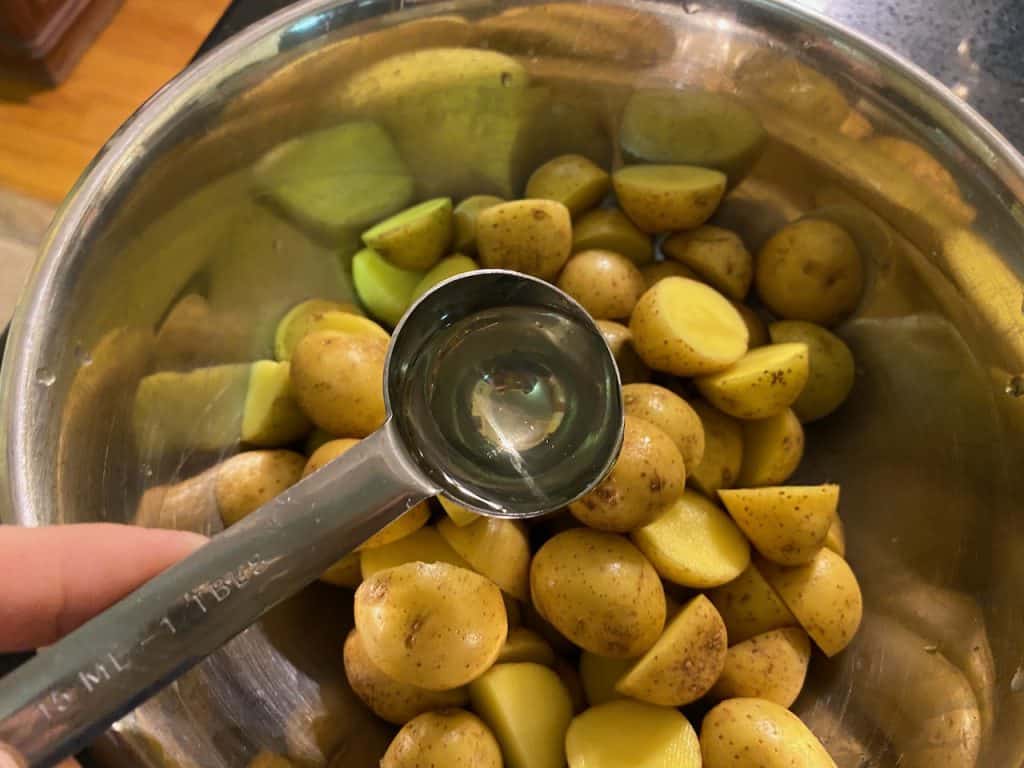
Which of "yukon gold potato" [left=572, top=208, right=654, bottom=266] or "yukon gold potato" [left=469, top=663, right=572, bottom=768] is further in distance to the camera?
"yukon gold potato" [left=572, top=208, right=654, bottom=266]

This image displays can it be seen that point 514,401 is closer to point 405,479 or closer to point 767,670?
point 405,479

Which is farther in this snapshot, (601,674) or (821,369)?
(821,369)

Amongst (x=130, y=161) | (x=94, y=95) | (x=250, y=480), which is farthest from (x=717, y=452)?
(x=94, y=95)

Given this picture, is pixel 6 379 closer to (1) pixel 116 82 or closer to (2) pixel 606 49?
(2) pixel 606 49

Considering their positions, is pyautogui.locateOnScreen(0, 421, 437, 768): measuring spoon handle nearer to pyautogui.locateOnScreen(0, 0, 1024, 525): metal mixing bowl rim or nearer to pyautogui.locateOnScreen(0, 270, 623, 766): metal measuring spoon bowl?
pyautogui.locateOnScreen(0, 270, 623, 766): metal measuring spoon bowl

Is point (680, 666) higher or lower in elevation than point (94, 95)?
higher

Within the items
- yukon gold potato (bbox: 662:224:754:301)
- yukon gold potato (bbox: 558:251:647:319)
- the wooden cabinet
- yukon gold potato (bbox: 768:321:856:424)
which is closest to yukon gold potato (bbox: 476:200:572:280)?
yukon gold potato (bbox: 558:251:647:319)
